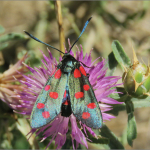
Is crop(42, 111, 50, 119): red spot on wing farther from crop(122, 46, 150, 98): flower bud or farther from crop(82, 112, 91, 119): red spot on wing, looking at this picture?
crop(122, 46, 150, 98): flower bud

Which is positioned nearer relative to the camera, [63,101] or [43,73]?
[63,101]

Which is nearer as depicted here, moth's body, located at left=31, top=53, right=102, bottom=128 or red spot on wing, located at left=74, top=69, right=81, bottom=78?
moth's body, located at left=31, top=53, right=102, bottom=128

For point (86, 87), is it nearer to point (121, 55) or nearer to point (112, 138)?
point (121, 55)

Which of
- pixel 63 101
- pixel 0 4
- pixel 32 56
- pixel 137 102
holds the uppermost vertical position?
pixel 0 4

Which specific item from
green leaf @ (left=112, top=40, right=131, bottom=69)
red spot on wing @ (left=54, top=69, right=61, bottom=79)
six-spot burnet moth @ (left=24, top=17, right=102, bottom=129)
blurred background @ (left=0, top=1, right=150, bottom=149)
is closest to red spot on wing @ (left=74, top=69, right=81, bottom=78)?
six-spot burnet moth @ (left=24, top=17, right=102, bottom=129)

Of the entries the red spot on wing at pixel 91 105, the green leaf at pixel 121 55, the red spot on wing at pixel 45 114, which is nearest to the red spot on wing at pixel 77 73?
the red spot on wing at pixel 91 105

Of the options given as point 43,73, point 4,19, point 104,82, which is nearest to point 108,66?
point 104,82

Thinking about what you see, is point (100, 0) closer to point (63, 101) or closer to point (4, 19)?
point (4, 19)

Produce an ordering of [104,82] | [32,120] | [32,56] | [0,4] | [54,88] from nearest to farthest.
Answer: [32,120] < [54,88] < [104,82] < [32,56] < [0,4]

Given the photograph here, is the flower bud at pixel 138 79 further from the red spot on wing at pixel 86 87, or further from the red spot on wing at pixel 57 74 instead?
the red spot on wing at pixel 57 74
